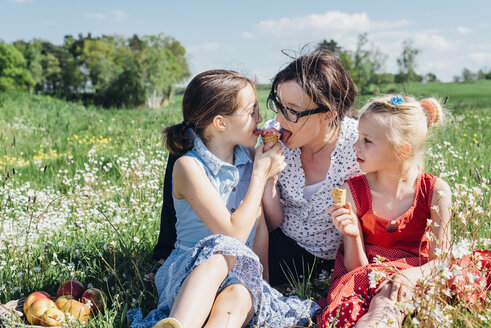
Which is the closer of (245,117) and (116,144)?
(245,117)

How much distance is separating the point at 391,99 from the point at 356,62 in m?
33.4

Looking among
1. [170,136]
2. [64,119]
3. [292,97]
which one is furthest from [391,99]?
[64,119]

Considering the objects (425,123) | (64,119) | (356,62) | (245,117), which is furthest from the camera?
(356,62)

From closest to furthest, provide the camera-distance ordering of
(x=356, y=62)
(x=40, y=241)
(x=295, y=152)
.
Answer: (x=295, y=152) < (x=40, y=241) < (x=356, y=62)

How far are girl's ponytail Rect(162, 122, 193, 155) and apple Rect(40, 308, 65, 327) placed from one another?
1.10 metres

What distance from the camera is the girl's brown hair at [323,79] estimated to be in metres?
2.78

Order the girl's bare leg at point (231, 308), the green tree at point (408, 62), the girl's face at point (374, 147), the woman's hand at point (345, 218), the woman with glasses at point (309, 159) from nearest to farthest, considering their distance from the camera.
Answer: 1. the girl's bare leg at point (231, 308)
2. the woman's hand at point (345, 218)
3. the girl's face at point (374, 147)
4. the woman with glasses at point (309, 159)
5. the green tree at point (408, 62)

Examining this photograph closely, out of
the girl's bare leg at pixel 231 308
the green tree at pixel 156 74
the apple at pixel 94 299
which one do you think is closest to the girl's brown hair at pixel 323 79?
the girl's bare leg at pixel 231 308

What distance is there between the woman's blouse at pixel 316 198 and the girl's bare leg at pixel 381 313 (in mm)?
714

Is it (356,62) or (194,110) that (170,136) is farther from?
(356,62)

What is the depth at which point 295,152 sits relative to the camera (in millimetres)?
3104

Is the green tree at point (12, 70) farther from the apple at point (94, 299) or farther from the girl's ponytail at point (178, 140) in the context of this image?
the apple at point (94, 299)

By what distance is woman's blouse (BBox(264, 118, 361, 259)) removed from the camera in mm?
2977

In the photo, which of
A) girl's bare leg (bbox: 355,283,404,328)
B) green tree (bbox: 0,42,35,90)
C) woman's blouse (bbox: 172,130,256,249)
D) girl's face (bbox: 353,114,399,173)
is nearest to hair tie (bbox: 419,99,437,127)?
girl's face (bbox: 353,114,399,173)
